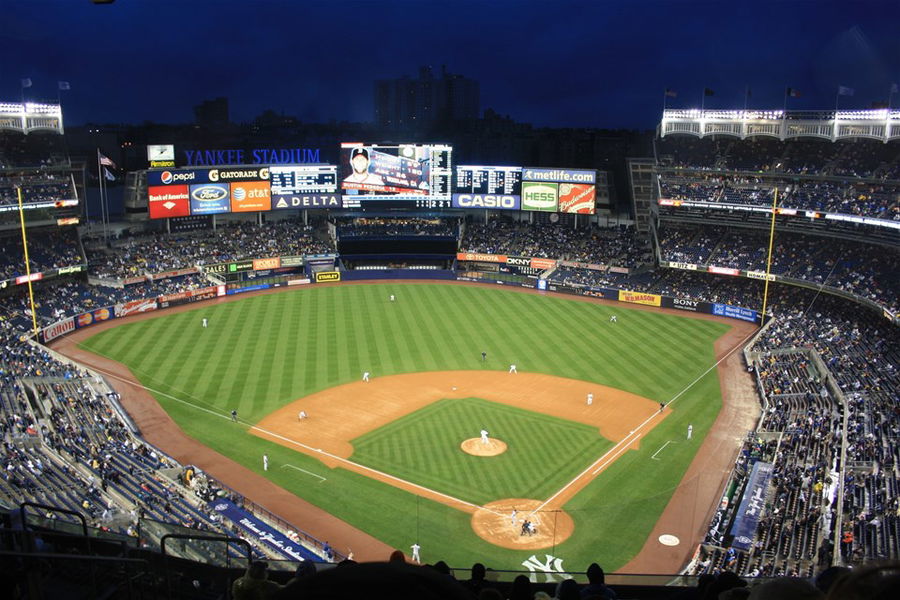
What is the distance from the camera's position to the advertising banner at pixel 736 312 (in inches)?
1991

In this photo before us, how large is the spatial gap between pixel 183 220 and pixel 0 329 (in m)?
25.1

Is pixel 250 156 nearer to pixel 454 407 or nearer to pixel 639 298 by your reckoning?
pixel 639 298

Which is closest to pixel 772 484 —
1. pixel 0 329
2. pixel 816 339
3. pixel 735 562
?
pixel 735 562

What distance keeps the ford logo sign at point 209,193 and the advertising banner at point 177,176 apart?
2.26 ft

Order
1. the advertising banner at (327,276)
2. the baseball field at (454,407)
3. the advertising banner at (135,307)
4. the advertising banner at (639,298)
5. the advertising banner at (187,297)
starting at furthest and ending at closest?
the advertising banner at (327,276) → the advertising banner at (639,298) → the advertising banner at (187,297) → the advertising banner at (135,307) → the baseball field at (454,407)

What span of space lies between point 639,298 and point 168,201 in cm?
3989

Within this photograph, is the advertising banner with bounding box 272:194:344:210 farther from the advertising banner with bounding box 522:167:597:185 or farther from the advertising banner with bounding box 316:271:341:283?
the advertising banner with bounding box 522:167:597:185

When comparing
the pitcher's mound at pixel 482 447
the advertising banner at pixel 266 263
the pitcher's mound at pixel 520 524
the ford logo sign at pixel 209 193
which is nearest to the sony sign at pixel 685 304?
the pitcher's mound at pixel 482 447

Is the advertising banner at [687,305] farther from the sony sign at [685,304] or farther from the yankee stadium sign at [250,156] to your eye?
the yankee stadium sign at [250,156]

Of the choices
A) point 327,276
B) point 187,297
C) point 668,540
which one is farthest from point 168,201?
point 668,540

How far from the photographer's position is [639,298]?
56094mm

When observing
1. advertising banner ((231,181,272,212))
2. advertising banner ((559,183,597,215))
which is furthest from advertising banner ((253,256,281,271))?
advertising banner ((559,183,597,215))

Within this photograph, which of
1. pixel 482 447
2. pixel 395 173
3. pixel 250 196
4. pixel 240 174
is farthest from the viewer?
pixel 395 173

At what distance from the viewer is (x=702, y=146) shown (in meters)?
62.9
